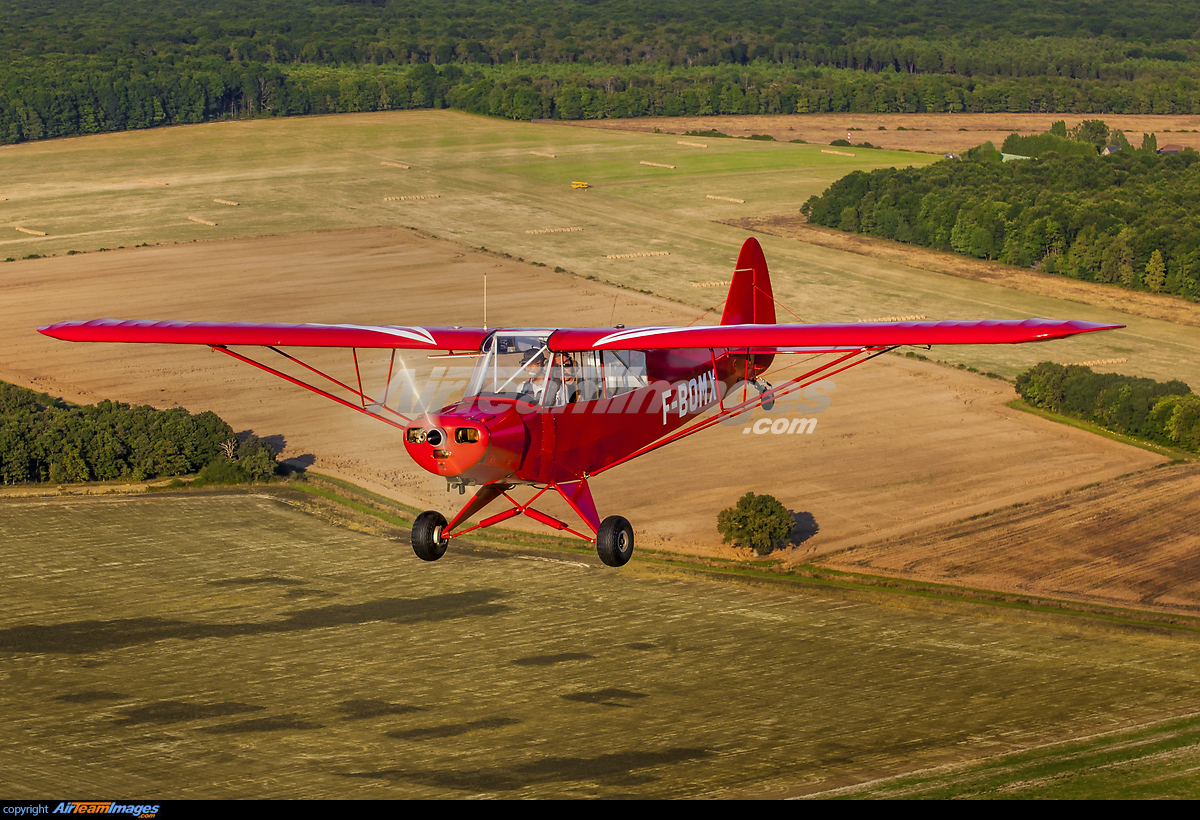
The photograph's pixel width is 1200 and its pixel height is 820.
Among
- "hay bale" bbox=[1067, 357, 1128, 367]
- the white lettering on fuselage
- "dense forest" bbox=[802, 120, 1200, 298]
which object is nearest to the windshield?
the white lettering on fuselage

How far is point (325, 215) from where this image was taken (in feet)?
509

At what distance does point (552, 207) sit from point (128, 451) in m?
82.2

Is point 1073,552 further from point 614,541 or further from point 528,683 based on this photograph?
point 614,541

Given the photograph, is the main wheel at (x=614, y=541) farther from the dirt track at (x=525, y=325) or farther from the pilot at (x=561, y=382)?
the dirt track at (x=525, y=325)

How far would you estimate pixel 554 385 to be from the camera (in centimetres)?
3509

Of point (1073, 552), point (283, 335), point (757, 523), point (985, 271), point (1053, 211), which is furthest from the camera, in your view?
point (1053, 211)

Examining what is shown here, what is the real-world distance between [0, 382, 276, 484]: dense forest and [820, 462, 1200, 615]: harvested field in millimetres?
34944

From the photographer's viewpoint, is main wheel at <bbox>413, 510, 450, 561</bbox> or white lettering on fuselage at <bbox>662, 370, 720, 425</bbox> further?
white lettering on fuselage at <bbox>662, 370, 720, 425</bbox>

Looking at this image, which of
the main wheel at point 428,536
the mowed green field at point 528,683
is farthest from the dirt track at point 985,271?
the main wheel at point 428,536

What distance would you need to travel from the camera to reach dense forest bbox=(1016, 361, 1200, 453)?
87.5 m

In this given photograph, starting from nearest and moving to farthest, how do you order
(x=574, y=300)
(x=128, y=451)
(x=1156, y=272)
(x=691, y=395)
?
(x=691, y=395) < (x=128, y=451) < (x=574, y=300) < (x=1156, y=272)

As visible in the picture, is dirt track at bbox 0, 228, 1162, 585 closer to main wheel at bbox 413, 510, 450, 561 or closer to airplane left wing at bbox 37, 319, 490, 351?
airplane left wing at bbox 37, 319, 490, 351

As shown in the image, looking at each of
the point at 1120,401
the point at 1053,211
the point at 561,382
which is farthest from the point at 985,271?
the point at 561,382

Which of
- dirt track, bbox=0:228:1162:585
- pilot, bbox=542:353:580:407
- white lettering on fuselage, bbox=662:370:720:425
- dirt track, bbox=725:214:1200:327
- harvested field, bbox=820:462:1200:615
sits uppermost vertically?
pilot, bbox=542:353:580:407
